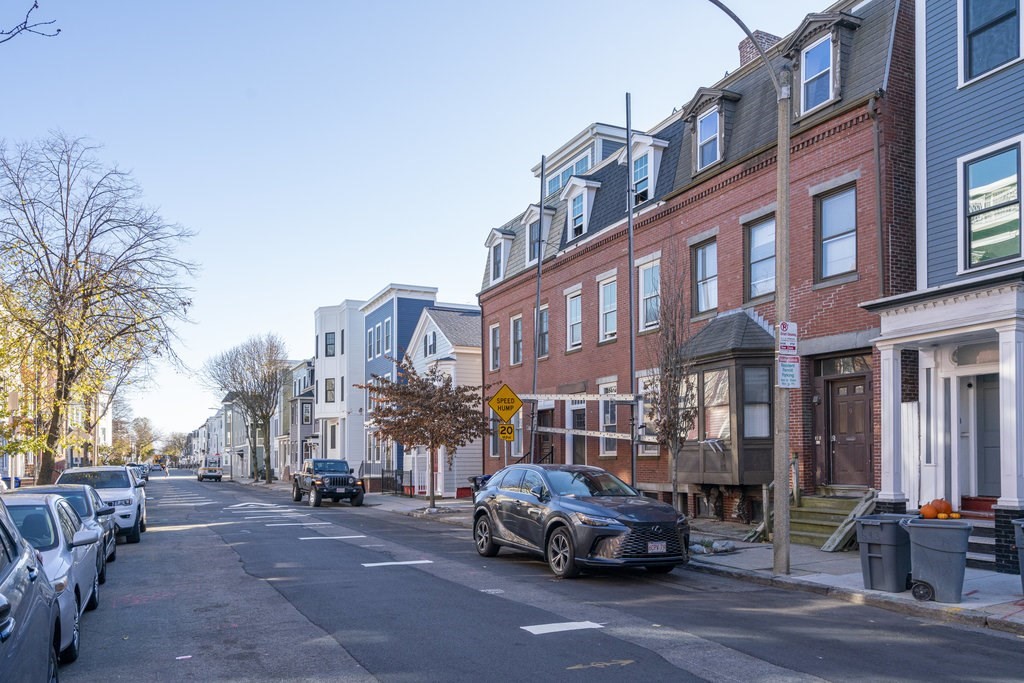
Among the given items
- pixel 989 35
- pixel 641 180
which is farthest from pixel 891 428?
pixel 641 180

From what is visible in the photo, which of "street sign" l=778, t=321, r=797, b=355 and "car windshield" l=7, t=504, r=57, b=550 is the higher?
"street sign" l=778, t=321, r=797, b=355

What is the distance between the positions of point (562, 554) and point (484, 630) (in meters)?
3.84

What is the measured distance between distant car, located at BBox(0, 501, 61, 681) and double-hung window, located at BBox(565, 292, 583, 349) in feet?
68.3

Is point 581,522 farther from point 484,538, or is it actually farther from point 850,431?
point 850,431

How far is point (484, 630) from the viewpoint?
8641 millimetres

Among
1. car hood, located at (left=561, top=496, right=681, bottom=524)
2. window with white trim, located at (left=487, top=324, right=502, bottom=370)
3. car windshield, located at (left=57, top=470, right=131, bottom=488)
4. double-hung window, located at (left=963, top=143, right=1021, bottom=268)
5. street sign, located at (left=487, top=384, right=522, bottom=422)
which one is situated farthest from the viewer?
window with white trim, located at (left=487, top=324, right=502, bottom=370)

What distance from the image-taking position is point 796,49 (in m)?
17.3

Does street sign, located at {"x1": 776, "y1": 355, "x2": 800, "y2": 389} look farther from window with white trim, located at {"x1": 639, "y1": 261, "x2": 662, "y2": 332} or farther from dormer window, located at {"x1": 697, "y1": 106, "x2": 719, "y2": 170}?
window with white trim, located at {"x1": 639, "y1": 261, "x2": 662, "y2": 332}

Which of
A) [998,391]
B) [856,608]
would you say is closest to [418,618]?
[856,608]

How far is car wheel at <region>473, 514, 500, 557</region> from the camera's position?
14.8 m

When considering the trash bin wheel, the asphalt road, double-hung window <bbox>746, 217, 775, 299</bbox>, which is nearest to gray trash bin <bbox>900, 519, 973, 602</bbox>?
the trash bin wheel

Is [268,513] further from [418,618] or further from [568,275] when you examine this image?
[418,618]

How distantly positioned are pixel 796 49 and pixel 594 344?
10.0 meters

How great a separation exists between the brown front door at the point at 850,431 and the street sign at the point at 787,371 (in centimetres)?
424
